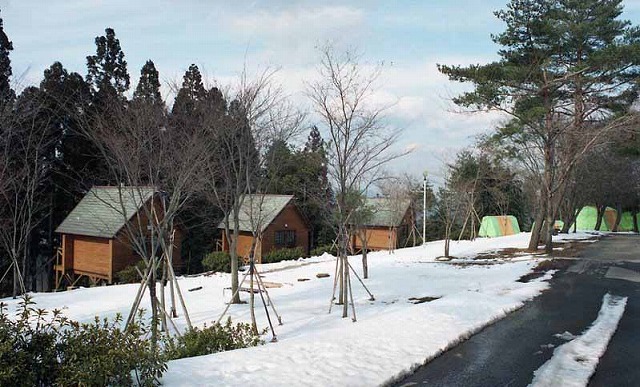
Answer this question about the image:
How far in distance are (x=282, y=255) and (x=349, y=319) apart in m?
17.1

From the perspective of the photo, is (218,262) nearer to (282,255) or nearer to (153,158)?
(282,255)

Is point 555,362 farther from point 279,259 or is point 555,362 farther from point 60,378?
point 279,259

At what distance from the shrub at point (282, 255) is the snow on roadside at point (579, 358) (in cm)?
1879

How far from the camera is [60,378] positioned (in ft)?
11.8

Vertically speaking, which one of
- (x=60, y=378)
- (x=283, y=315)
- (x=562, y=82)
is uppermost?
(x=562, y=82)

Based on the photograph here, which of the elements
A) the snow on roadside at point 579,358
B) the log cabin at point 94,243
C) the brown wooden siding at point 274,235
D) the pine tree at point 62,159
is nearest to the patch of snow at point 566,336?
the snow on roadside at point 579,358

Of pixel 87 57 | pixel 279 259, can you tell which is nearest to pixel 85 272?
pixel 279 259

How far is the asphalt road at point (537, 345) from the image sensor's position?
5.13 meters

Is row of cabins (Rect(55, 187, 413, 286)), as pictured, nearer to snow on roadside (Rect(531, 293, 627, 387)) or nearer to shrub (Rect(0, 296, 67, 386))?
snow on roadside (Rect(531, 293, 627, 387))

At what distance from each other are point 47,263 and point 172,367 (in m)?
24.6

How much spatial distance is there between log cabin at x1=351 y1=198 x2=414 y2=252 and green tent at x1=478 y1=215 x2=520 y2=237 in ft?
16.2

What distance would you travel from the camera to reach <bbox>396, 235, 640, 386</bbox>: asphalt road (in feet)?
16.8

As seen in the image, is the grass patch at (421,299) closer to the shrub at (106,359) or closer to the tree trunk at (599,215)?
the shrub at (106,359)

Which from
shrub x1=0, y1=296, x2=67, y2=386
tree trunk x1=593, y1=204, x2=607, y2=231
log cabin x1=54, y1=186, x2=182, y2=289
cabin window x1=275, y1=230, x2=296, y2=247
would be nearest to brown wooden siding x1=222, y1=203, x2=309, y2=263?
cabin window x1=275, y1=230, x2=296, y2=247
